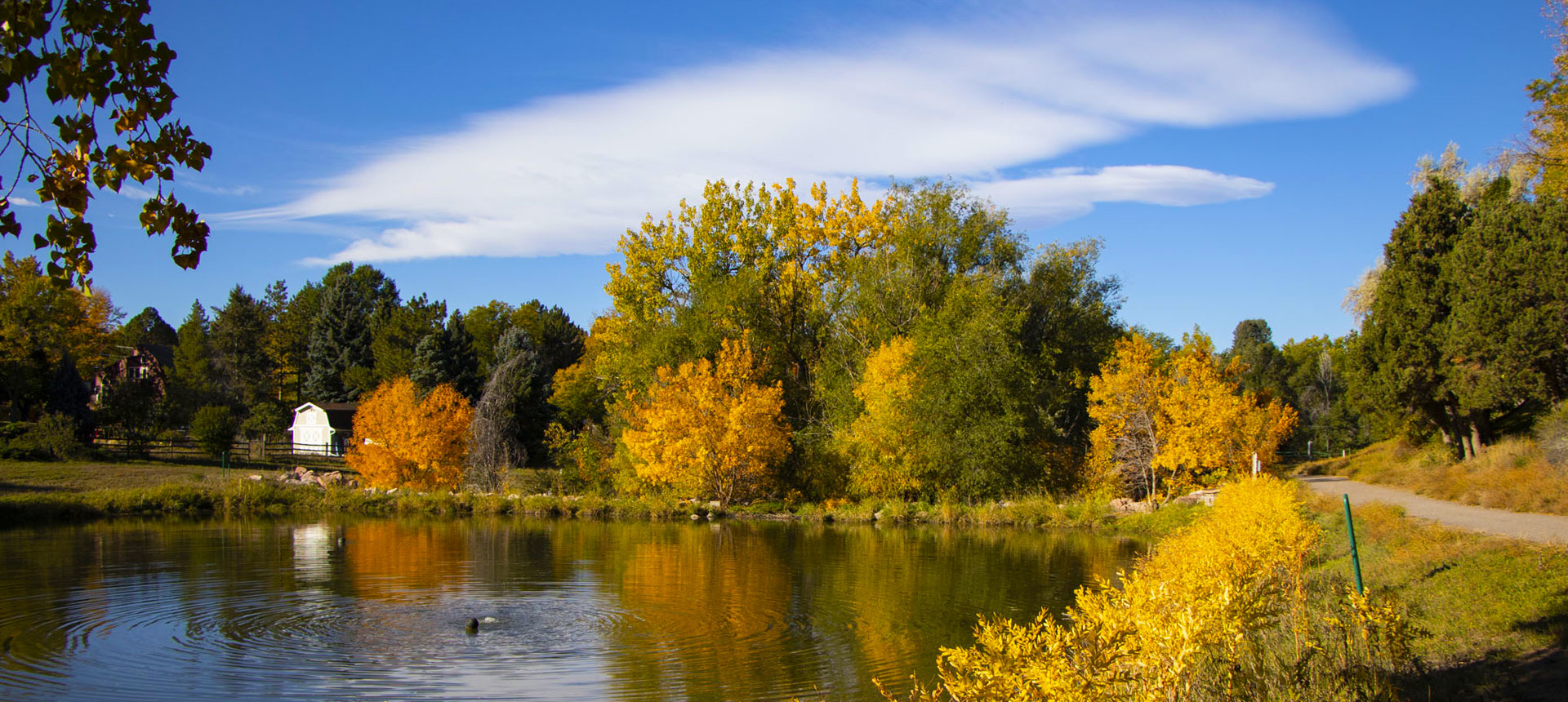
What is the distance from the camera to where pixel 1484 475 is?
2250cm

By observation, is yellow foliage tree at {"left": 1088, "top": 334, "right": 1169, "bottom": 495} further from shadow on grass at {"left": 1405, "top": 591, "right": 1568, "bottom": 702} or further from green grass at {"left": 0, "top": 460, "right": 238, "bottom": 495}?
green grass at {"left": 0, "top": 460, "right": 238, "bottom": 495}

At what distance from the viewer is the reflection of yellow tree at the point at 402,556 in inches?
742

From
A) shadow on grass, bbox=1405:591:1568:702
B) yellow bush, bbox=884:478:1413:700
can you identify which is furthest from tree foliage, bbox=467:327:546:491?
shadow on grass, bbox=1405:591:1568:702

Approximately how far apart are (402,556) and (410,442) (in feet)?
61.5

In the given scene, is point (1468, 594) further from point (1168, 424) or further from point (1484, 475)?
point (1168, 424)

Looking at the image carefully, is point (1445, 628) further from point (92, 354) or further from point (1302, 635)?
point (92, 354)

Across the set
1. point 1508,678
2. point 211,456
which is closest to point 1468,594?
point 1508,678

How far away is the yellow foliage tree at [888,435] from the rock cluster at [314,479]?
67.7 feet

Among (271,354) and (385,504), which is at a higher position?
(271,354)

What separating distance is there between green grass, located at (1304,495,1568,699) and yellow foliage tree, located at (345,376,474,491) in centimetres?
3415

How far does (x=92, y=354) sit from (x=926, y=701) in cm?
6426

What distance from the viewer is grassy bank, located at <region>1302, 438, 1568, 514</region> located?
18766mm

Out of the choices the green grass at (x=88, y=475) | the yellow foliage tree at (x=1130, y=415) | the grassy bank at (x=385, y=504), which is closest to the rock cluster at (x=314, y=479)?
the grassy bank at (x=385, y=504)

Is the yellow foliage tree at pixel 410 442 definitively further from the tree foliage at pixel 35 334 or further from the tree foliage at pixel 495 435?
the tree foliage at pixel 35 334
